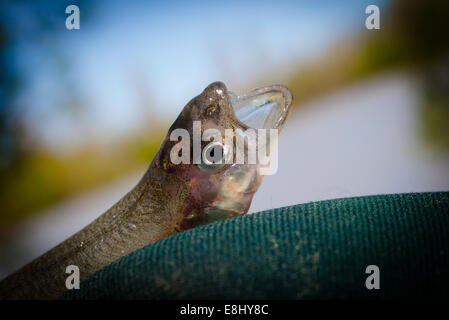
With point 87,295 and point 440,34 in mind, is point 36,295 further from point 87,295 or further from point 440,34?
point 440,34

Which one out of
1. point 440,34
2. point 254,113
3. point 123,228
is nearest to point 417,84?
point 440,34

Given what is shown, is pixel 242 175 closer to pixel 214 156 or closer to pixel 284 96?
pixel 214 156

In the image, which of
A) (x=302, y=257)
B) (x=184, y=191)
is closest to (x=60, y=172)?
(x=184, y=191)

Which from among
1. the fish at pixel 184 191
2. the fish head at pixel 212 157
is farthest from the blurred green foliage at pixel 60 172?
the fish head at pixel 212 157

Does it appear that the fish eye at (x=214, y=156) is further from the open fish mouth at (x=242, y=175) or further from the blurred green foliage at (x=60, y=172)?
the blurred green foliage at (x=60, y=172)
